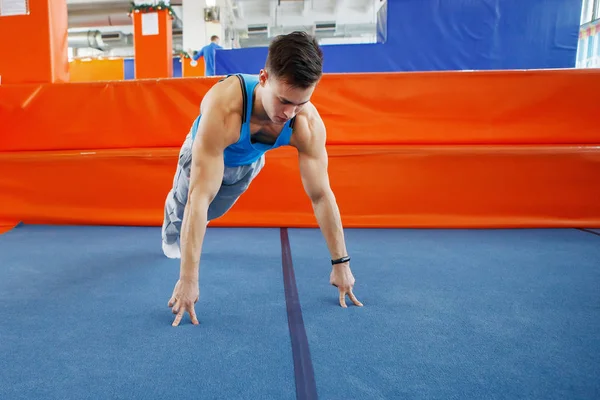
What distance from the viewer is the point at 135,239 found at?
2307 millimetres

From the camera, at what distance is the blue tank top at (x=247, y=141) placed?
50.8 inches

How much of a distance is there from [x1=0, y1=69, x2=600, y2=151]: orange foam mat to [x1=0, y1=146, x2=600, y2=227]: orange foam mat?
0.40 feet

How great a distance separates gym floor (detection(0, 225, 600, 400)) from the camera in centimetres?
94

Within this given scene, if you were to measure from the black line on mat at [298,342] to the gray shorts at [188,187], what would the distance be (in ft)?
1.29

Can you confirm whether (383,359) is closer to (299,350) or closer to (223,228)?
(299,350)

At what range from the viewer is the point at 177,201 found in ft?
5.90

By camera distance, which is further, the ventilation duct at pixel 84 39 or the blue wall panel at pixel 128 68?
the ventilation duct at pixel 84 39

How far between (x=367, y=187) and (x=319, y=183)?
45.3 inches

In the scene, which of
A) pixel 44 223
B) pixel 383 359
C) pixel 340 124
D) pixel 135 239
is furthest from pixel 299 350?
pixel 44 223

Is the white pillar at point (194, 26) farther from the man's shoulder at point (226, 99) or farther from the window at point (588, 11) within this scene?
the man's shoulder at point (226, 99)

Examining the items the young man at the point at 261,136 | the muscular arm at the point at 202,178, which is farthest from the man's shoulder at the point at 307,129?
the muscular arm at the point at 202,178

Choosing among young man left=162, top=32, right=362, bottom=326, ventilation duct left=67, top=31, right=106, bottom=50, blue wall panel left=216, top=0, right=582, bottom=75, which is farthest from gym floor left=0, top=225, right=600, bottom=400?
ventilation duct left=67, top=31, right=106, bottom=50

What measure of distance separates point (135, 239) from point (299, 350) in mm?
1542

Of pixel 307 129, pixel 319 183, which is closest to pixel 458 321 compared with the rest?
pixel 319 183
